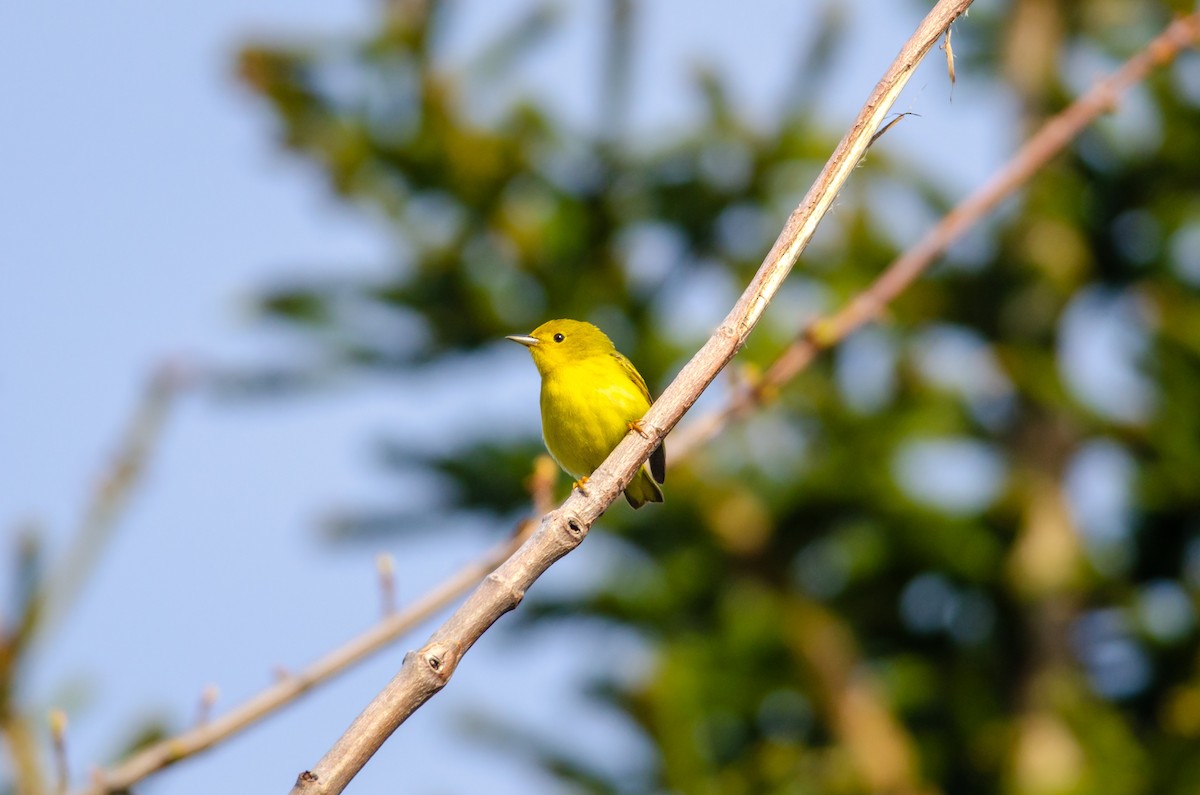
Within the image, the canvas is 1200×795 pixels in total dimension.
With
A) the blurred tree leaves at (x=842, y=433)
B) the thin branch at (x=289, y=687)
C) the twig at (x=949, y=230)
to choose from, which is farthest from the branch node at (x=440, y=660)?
the blurred tree leaves at (x=842, y=433)

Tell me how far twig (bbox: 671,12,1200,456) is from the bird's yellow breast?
35 cm

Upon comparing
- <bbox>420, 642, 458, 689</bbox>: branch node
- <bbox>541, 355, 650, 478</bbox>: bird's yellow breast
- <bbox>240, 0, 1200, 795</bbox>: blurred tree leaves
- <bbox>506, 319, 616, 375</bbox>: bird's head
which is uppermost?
<bbox>240, 0, 1200, 795</bbox>: blurred tree leaves

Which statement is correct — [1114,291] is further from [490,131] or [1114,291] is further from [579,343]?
[579,343]

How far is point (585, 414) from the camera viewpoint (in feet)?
9.30

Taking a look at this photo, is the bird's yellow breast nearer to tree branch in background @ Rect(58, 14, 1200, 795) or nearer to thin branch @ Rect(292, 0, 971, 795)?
tree branch in background @ Rect(58, 14, 1200, 795)

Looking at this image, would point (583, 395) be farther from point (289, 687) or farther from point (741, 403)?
point (289, 687)

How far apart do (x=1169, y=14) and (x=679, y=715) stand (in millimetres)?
5765

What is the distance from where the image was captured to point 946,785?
24.4 ft

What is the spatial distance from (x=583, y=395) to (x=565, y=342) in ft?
0.58

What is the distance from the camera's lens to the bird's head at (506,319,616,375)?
297 centimetres

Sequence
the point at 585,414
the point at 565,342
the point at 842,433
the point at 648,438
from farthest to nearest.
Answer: the point at 842,433
the point at 565,342
the point at 585,414
the point at 648,438

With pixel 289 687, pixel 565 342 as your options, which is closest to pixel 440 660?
pixel 289 687

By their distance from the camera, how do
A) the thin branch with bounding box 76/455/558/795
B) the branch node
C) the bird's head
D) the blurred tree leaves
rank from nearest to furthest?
the branch node < the thin branch with bounding box 76/455/558/795 < the bird's head < the blurred tree leaves

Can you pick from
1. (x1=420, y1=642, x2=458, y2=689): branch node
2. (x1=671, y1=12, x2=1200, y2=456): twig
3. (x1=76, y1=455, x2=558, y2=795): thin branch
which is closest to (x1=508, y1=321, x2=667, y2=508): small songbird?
(x1=671, y1=12, x2=1200, y2=456): twig
